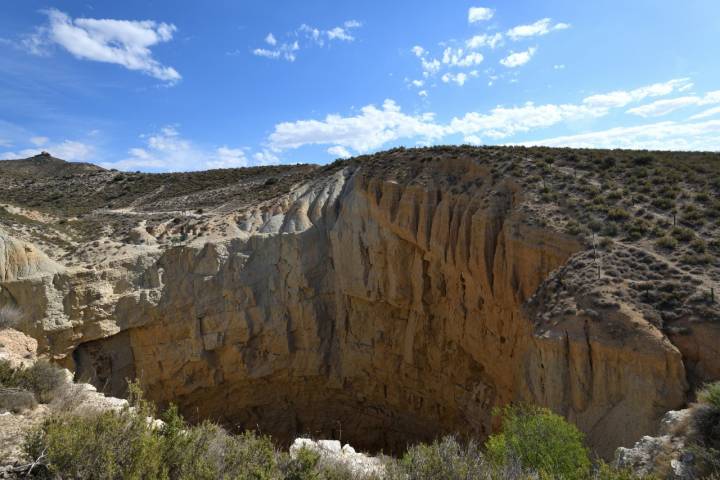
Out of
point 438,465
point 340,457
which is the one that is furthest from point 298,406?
point 438,465

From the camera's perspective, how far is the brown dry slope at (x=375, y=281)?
A: 14055mm

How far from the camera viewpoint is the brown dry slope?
553 inches

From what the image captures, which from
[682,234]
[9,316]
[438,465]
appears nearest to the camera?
[438,465]

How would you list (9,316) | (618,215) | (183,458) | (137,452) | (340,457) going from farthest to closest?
(9,316) → (618,215) → (340,457) → (183,458) → (137,452)

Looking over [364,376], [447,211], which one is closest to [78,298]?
[364,376]

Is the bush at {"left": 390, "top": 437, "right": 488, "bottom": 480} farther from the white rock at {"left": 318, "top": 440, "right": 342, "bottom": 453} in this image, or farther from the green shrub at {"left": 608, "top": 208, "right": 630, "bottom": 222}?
the green shrub at {"left": 608, "top": 208, "right": 630, "bottom": 222}

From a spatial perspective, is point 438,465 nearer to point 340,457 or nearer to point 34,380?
point 340,457

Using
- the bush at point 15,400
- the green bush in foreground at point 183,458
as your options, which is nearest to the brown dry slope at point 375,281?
the green bush in foreground at point 183,458

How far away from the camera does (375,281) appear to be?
77.0ft

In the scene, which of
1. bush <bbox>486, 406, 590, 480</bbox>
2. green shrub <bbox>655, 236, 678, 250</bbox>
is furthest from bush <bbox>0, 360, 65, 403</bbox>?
green shrub <bbox>655, 236, 678, 250</bbox>

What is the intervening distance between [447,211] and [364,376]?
1084 cm

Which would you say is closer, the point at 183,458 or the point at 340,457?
the point at 183,458

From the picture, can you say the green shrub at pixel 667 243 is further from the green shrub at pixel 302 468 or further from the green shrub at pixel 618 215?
the green shrub at pixel 302 468

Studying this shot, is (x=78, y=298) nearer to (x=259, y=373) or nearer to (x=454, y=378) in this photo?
(x=259, y=373)
